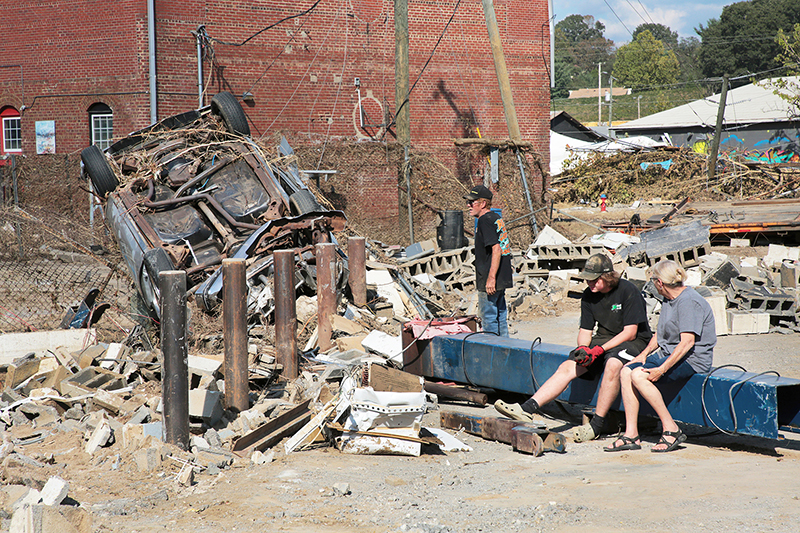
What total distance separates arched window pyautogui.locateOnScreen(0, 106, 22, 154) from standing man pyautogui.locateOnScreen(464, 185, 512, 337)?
17841mm

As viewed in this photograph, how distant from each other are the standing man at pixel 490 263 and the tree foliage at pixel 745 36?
66.0 m

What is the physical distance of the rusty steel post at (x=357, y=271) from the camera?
956 centimetres

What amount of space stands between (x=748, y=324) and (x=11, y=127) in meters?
20.0

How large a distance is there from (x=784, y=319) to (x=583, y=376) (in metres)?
6.07

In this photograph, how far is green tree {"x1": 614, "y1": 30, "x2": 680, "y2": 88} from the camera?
275 ft

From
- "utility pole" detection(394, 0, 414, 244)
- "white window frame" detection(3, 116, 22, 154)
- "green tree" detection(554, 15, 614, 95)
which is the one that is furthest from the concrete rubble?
"green tree" detection(554, 15, 614, 95)

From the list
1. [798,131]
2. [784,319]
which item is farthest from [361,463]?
[798,131]

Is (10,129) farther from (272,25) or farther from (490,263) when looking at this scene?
(490,263)

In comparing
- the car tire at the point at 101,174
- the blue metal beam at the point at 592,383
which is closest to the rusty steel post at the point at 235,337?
the blue metal beam at the point at 592,383

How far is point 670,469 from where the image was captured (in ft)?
15.4

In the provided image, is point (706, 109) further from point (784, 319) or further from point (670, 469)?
point (670, 469)

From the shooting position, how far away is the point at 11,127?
2041 cm

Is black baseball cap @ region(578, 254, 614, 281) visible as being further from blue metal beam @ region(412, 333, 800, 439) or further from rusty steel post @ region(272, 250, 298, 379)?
rusty steel post @ region(272, 250, 298, 379)

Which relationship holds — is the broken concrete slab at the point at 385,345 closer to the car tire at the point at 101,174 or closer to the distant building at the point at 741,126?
the car tire at the point at 101,174
